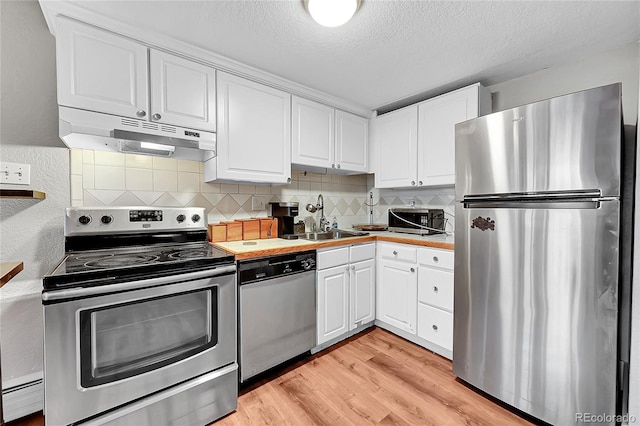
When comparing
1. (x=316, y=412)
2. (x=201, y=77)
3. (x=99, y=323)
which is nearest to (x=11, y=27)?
(x=201, y=77)

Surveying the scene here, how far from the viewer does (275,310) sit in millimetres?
1820

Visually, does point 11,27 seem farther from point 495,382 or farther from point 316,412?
point 495,382

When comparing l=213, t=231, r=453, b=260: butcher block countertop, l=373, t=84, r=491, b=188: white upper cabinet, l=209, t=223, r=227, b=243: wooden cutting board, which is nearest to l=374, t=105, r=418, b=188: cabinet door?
l=373, t=84, r=491, b=188: white upper cabinet

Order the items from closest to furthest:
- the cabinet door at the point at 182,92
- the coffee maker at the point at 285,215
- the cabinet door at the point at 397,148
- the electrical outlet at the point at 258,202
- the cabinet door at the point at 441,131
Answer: the cabinet door at the point at 182,92 < the cabinet door at the point at 441,131 < the coffee maker at the point at 285,215 < the electrical outlet at the point at 258,202 < the cabinet door at the point at 397,148

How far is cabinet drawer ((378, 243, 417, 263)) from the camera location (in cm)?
224

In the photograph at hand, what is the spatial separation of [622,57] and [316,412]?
9.75 ft

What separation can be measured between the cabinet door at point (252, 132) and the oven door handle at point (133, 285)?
0.74 m

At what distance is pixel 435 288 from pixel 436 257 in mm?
244

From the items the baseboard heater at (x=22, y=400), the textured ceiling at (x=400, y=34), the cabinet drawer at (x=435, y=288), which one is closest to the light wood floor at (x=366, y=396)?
the baseboard heater at (x=22, y=400)

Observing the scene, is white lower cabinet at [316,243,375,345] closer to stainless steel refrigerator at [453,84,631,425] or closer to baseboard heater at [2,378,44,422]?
stainless steel refrigerator at [453,84,631,425]

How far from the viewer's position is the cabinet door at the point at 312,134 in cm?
234

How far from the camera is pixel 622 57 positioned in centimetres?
176

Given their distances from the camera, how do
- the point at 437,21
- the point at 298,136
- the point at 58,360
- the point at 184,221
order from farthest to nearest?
the point at 298,136, the point at 184,221, the point at 437,21, the point at 58,360

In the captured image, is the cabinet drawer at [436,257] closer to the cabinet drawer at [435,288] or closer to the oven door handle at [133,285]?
the cabinet drawer at [435,288]
